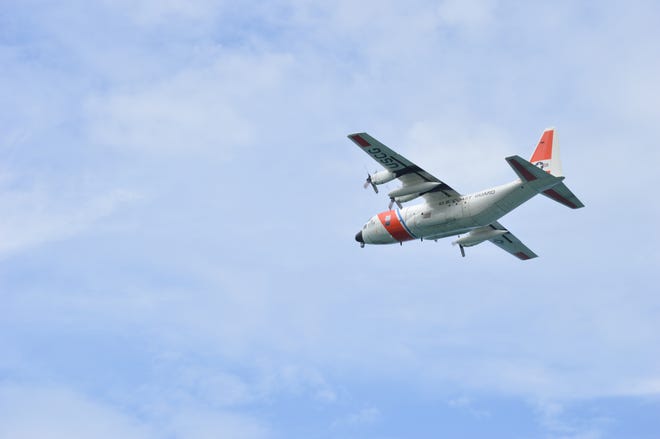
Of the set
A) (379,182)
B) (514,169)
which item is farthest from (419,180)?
(514,169)

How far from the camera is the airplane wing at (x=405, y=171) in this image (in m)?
47.1

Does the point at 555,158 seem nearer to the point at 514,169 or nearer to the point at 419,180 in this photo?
the point at 514,169

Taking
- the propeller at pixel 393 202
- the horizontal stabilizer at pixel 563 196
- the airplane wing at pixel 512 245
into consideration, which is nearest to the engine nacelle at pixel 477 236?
the airplane wing at pixel 512 245

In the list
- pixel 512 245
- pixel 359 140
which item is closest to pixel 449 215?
pixel 359 140

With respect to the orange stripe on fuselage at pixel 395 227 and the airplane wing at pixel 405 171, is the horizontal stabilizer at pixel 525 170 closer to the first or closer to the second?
the airplane wing at pixel 405 171

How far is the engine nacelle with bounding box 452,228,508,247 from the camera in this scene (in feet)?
180

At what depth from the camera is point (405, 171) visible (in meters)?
49.0

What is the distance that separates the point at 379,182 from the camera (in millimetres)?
49625

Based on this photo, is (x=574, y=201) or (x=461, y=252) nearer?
(x=574, y=201)

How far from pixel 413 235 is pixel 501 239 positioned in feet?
22.5

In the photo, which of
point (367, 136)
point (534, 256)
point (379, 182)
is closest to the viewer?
point (367, 136)

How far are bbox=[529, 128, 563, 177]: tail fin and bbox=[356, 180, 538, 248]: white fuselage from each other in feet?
5.55

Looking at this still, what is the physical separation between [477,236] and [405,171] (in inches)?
327

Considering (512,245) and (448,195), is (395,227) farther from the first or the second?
(512,245)
